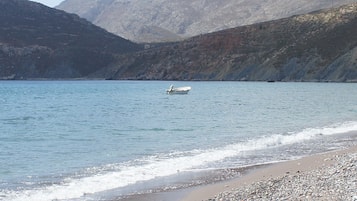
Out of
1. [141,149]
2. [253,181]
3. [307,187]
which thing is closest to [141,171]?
[253,181]

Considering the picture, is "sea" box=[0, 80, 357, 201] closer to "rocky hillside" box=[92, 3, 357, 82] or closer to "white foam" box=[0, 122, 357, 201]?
"white foam" box=[0, 122, 357, 201]

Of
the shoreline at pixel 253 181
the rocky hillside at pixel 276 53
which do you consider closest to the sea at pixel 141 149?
the shoreline at pixel 253 181

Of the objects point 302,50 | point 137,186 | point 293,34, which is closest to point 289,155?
point 137,186

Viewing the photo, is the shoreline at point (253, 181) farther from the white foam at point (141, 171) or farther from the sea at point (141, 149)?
the white foam at point (141, 171)

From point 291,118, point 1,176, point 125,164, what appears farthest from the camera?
point 291,118

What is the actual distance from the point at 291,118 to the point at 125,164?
27320 mm

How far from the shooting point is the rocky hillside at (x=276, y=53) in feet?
481

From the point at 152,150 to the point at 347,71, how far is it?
4733 inches

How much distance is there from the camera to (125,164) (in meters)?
22.4

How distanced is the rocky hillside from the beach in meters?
121

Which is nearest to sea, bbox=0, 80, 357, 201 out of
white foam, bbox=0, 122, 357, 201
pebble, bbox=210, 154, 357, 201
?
white foam, bbox=0, 122, 357, 201

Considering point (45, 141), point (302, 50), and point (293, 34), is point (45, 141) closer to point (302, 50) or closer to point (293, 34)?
point (302, 50)

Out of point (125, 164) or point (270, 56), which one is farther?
point (270, 56)

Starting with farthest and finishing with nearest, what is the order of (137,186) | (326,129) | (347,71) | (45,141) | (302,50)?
(302,50)
(347,71)
(326,129)
(45,141)
(137,186)
